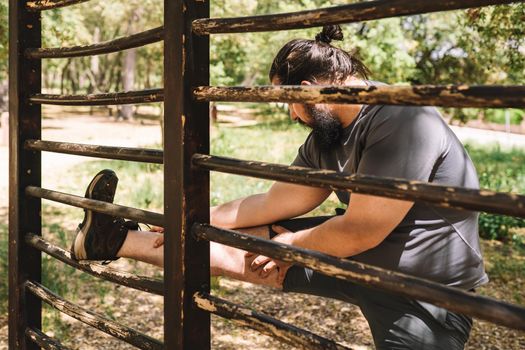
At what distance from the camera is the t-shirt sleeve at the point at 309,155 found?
8.99 ft

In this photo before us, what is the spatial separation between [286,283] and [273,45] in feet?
63.9

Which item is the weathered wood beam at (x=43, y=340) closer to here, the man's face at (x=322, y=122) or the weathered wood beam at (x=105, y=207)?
the weathered wood beam at (x=105, y=207)

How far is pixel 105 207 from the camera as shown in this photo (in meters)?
2.02

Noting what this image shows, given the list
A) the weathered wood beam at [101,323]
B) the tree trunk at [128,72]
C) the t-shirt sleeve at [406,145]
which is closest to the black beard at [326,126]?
the t-shirt sleeve at [406,145]

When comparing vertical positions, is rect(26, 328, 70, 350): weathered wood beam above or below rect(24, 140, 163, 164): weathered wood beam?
below

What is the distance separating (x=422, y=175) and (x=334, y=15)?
0.86 m

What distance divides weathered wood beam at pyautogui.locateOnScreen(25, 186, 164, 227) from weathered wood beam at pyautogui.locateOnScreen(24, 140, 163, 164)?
15 centimetres

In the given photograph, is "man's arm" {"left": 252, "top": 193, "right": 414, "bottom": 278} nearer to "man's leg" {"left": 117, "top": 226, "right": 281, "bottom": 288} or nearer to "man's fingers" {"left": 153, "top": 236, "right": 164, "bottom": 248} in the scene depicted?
"man's leg" {"left": 117, "top": 226, "right": 281, "bottom": 288}

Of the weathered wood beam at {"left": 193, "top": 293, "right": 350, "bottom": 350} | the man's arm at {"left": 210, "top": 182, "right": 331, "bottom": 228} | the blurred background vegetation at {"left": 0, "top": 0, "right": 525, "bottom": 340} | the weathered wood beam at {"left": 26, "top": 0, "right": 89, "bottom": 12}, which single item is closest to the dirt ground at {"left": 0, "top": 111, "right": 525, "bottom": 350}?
the blurred background vegetation at {"left": 0, "top": 0, "right": 525, "bottom": 340}

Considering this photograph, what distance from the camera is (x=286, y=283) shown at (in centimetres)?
246

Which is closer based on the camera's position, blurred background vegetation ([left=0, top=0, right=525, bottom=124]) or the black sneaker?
the black sneaker

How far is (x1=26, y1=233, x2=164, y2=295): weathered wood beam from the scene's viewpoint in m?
1.87

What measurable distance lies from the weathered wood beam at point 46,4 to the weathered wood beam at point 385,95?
788mm

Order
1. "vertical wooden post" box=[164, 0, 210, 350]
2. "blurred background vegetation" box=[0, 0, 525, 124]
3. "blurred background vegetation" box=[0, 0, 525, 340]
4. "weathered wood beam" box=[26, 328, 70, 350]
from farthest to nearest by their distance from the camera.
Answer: "blurred background vegetation" box=[0, 0, 525, 124] < "blurred background vegetation" box=[0, 0, 525, 340] < "weathered wood beam" box=[26, 328, 70, 350] < "vertical wooden post" box=[164, 0, 210, 350]
